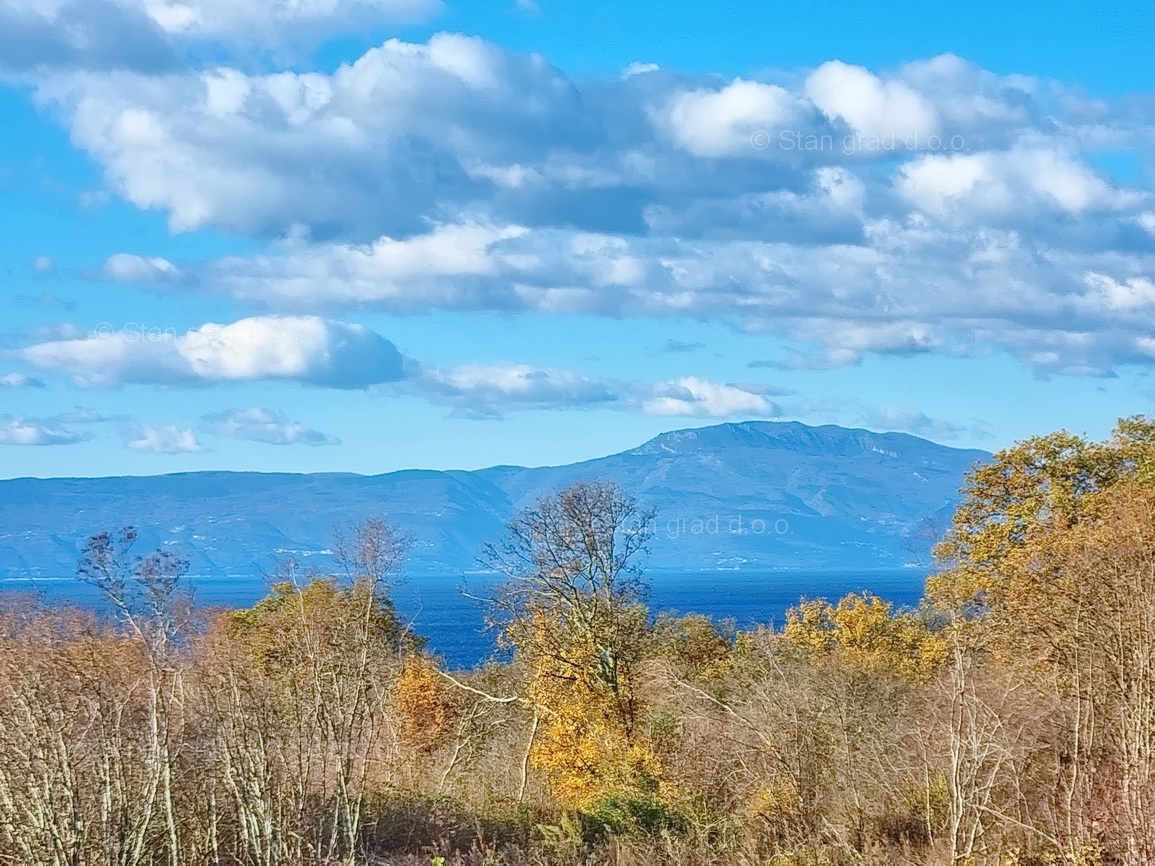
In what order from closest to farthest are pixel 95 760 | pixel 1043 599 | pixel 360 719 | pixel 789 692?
1. pixel 95 760
2. pixel 360 719
3. pixel 789 692
4. pixel 1043 599

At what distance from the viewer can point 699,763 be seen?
80.8 ft

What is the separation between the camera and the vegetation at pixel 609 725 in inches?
476

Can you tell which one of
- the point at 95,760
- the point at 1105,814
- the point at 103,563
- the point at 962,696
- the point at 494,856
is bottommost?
the point at 494,856

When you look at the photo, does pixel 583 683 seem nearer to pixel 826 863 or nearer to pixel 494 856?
pixel 494 856

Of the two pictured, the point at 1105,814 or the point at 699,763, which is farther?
the point at 699,763

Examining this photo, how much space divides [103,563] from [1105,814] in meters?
11.8

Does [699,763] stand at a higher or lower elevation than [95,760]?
lower

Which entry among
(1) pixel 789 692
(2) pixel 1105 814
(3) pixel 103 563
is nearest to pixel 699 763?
(1) pixel 789 692

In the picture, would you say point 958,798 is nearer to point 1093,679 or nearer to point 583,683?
point 1093,679

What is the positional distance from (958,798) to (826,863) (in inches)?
172

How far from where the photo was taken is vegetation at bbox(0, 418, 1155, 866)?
1210 centimetres

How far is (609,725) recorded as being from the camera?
29.6 metres

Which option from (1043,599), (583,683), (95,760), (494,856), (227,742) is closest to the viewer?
(95,760)

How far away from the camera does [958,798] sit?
12.2 metres
